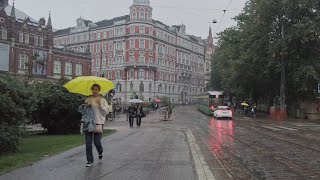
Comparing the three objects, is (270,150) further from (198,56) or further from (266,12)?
(198,56)

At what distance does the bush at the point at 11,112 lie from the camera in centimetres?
1273

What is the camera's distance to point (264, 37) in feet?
168

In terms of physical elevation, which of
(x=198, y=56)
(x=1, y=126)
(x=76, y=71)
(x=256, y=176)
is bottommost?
(x=256, y=176)

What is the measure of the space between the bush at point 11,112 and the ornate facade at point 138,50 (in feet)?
322

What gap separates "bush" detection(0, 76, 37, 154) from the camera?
1273 centimetres

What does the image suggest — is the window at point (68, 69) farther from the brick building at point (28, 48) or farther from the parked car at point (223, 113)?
the parked car at point (223, 113)

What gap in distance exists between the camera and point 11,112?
44.0ft

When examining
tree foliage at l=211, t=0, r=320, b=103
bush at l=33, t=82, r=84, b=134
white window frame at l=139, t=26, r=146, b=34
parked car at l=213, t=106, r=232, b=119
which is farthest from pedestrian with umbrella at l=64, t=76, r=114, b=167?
white window frame at l=139, t=26, r=146, b=34

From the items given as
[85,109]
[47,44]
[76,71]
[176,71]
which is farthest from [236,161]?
[176,71]

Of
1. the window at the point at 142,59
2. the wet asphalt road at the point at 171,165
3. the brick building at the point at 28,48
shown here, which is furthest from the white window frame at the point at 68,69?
the wet asphalt road at the point at 171,165

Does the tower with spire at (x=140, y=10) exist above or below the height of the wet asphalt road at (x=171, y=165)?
above

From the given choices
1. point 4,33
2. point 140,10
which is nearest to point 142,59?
point 140,10

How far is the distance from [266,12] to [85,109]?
43136 mm

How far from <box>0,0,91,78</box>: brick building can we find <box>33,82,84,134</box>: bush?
49.3m
